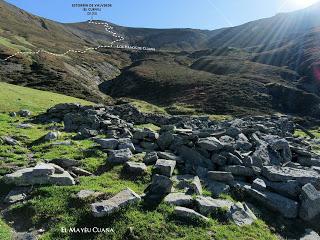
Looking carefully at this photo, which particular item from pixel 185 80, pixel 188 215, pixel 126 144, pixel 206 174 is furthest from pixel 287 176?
pixel 185 80

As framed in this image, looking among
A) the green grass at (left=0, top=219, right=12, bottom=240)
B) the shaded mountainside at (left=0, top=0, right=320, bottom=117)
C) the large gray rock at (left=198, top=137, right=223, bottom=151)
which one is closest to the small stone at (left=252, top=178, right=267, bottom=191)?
the large gray rock at (left=198, top=137, right=223, bottom=151)

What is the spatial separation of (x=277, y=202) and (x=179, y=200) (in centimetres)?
377

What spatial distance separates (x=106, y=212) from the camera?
12133mm

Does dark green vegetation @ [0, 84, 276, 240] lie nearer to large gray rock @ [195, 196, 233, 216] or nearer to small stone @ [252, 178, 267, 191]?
large gray rock @ [195, 196, 233, 216]

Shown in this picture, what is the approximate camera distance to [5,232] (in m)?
11.5

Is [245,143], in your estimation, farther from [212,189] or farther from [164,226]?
[164,226]

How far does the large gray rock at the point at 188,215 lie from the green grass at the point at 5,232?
16.2ft

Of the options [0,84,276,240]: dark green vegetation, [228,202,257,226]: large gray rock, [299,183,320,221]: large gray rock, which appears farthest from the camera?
[299,183,320,221]: large gray rock

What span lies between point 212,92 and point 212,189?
10270 centimetres

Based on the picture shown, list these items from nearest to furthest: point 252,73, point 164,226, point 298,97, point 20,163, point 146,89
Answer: point 164,226 < point 20,163 < point 298,97 < point 146,89 < point 252,73

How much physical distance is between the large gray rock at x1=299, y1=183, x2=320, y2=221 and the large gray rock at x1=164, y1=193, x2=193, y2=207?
4.07 meters

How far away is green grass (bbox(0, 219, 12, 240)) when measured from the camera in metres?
11.3

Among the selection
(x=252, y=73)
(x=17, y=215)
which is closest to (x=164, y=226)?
(x=17, y=215)

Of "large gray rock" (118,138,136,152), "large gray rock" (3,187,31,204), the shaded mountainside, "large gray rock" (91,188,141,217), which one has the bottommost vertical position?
the shaded mountainside
